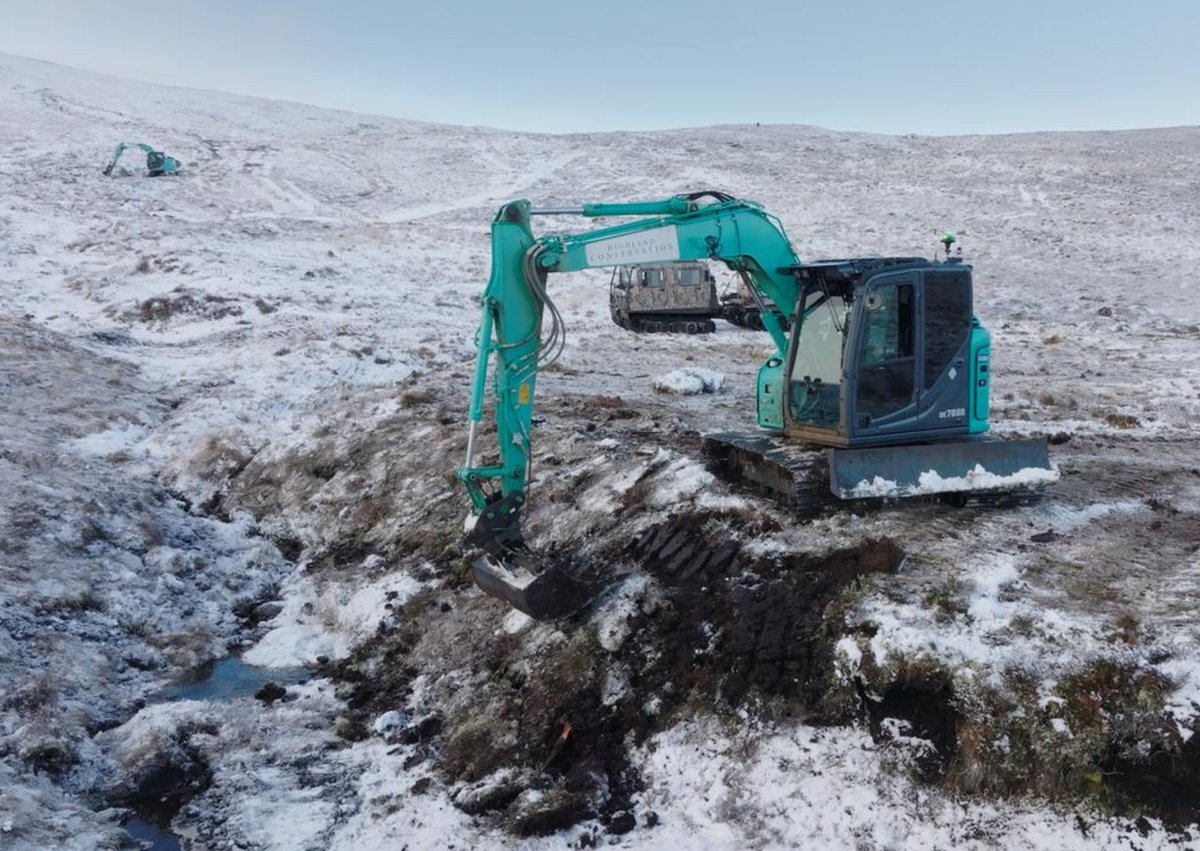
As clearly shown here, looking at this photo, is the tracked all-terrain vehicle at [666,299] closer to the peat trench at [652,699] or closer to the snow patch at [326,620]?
the snow patch at [326,620]

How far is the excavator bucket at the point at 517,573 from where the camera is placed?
7.89m

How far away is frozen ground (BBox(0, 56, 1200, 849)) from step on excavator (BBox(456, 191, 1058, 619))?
448 mm

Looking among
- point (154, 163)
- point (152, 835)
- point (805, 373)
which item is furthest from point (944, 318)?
point (154, 163)

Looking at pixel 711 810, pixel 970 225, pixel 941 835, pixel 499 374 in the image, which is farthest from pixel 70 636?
pixel 970 225

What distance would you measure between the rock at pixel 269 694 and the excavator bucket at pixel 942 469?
221 inches

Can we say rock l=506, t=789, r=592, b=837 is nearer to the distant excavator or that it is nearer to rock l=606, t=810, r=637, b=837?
rock l=606, t=810, r=637, b=837

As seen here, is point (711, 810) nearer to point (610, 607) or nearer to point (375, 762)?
point (610, 607)

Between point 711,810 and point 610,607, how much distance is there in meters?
2.24

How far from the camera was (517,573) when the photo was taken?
8.12m

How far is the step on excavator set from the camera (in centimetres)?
817

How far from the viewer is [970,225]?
1606 inches

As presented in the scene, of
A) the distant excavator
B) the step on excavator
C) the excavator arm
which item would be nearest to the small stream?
the step on excavator

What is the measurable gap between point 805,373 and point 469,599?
4.32m

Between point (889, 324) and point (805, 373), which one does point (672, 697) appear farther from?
point (889, 324)
